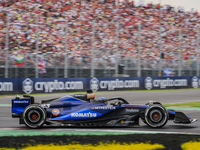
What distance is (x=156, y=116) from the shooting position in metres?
6.61

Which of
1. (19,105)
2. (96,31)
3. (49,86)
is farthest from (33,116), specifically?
(96,31)

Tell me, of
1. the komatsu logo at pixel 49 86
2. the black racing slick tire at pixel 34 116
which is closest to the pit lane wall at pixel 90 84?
the komatsu logo at pixel 49 86

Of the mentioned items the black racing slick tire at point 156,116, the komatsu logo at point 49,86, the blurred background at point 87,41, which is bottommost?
the black racing slick tire at point 156,116

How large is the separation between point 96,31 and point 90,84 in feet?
19.0

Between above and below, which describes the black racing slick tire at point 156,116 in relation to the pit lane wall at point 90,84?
below

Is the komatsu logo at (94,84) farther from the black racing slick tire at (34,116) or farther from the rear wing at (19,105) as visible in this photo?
the black racing slick tire at (34,116)

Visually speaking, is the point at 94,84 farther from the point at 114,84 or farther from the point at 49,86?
the point at 49,86

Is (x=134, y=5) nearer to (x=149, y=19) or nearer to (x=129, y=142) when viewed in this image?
(x=149, y=19)

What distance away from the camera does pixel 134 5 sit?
2798 centimetres

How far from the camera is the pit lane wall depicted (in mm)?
16219

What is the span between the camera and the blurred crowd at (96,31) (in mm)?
18734

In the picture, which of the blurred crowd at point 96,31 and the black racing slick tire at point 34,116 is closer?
the black racing slick tire at point 34,116

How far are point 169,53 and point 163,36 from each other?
2.86 metres

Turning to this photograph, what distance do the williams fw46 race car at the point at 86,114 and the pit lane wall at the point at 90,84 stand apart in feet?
32.3
